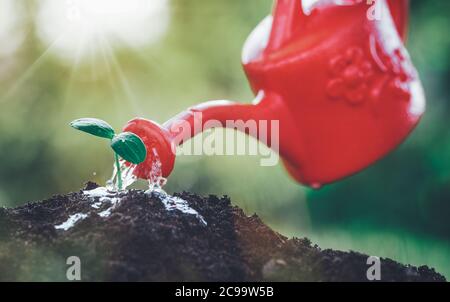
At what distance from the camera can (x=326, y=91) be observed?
1087 millimetres

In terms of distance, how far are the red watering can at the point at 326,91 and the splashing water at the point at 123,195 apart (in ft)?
0.06

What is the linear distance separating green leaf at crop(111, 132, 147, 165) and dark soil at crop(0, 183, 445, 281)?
7 cm

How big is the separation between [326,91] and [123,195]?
0.40m

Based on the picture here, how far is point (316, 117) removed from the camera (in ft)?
3.61

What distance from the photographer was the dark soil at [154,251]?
2.88 ft

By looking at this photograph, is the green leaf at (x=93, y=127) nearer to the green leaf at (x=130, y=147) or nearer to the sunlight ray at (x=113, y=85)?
the green leaf at (x=130, y=147)

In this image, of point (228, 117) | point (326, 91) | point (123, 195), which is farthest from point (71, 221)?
point (326, 91)

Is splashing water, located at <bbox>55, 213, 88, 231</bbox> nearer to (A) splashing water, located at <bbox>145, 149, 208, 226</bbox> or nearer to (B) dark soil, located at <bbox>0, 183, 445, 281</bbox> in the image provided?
(B) dark soil, located at <bbox>0, 183, 445, 281</bbox>

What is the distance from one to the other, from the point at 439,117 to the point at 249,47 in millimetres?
572

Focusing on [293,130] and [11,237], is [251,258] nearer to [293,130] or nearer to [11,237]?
[293,130]

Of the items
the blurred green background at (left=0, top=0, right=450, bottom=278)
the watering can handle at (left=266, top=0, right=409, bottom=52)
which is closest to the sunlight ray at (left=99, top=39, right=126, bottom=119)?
the blurred green background at (left=0, top=0, right=450, bottom=278)

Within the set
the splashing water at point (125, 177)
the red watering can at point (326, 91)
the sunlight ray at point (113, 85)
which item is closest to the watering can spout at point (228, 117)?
the red watering can at point (326, 91)

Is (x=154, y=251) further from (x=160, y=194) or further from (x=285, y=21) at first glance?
(x=285, y=21)

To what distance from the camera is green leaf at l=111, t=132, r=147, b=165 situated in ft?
3.28
